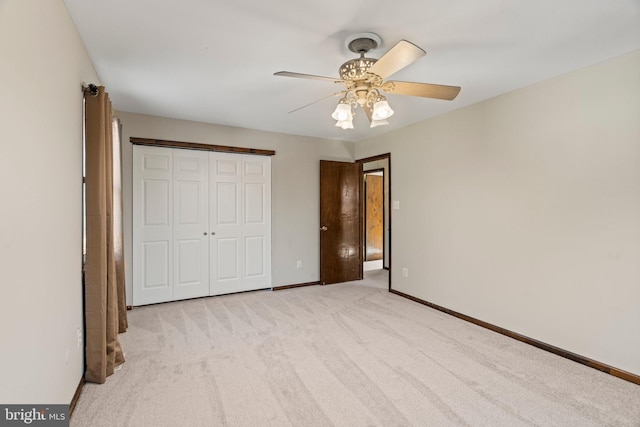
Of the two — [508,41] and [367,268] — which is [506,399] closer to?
[508,41]

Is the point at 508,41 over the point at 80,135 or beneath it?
over

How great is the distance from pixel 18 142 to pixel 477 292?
377cm

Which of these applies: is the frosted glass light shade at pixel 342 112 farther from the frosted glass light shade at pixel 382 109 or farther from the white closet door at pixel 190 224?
the white closet door at pixel 190 224

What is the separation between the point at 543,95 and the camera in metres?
2.73

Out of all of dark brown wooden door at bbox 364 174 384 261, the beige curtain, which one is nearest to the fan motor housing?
the beige curtain

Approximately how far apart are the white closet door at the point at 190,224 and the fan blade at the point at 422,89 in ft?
9.28

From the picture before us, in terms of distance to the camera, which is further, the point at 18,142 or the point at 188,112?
the point at 188,112

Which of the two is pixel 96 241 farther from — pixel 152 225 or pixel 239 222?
pixel 239 222

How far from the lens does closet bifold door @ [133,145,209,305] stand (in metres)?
3.76

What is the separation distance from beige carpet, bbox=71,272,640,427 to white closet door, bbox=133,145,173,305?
0.52m

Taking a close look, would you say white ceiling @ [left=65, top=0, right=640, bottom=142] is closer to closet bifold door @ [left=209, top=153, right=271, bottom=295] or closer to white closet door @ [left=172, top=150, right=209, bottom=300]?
white closet door @ [left=172, top=150, right=209, bottom=300]

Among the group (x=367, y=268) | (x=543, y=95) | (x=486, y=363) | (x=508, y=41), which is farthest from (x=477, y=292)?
(x=367, y=268)

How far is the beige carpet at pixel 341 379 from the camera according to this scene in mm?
1837

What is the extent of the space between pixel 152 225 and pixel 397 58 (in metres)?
3.42
